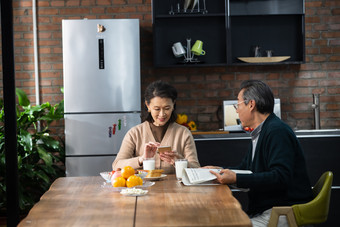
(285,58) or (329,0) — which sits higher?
(329,0)

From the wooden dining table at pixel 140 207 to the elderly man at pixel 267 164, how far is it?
17 centimetres

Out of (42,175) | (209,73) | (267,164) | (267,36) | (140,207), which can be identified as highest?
(267,36)

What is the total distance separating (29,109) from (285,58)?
250 cm

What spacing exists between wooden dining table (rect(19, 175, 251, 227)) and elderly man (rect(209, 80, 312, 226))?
6.7 inches

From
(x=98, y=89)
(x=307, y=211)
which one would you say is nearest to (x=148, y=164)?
(x=307, y=211)

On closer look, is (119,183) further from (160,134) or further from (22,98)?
(22,98)

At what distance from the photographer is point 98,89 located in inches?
183

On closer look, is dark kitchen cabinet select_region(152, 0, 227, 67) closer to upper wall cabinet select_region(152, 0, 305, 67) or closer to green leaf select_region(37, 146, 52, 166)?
upper wall cabinet select_region(152, 0, 305, 67)

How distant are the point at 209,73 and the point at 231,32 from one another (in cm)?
47

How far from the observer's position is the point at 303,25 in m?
4.99

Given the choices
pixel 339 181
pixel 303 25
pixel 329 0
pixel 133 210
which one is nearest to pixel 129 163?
pixel 133 210

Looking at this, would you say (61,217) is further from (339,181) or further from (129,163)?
(339,181)

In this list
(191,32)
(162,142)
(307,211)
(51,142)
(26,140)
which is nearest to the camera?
(307,211)

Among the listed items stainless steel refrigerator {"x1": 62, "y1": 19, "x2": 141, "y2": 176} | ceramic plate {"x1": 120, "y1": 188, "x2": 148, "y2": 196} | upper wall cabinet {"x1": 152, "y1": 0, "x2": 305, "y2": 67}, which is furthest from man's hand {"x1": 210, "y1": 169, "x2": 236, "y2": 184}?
upper wall cabinet {"x1": 152, "y1": 0, "x2": 305, "y2": 67}
